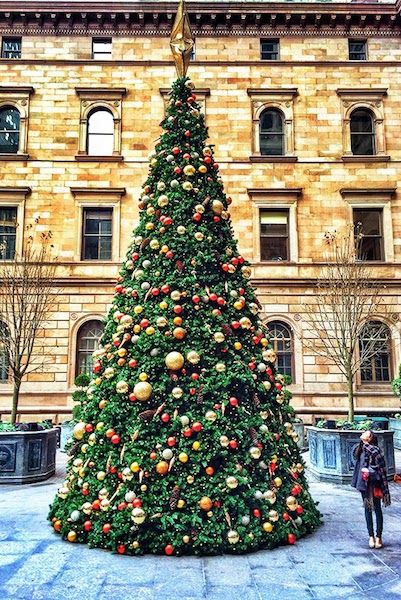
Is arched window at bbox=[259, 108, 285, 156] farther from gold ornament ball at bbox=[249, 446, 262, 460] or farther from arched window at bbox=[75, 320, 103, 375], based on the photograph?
gold ornament ball at bbox=[249, 446, 262, 460]

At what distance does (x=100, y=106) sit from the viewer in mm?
20703

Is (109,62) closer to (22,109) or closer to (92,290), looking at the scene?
(22,109)

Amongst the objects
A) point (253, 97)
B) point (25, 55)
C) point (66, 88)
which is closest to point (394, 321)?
point (253, 97)

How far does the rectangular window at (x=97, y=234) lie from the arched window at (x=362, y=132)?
33.9 feet

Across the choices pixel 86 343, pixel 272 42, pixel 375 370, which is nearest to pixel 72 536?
pixel 86 343

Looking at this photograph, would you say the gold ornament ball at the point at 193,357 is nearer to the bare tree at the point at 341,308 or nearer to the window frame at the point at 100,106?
the bare tree at the point at 341,308

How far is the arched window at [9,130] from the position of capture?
20.5 metres

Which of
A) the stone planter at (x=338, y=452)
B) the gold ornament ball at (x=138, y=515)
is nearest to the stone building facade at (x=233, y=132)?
the stone planter at (x=338, y=452)

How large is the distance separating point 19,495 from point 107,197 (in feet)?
42.6

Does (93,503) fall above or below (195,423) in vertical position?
below

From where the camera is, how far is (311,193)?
20.2m

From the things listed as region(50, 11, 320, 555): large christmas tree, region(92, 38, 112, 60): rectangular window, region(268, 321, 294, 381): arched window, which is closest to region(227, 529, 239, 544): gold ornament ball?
region(50, 11, 320, 555): large christmas tree

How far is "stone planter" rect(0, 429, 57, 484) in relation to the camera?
10656mm

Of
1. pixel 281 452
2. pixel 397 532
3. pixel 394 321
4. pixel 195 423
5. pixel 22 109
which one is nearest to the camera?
pixel 195 423
